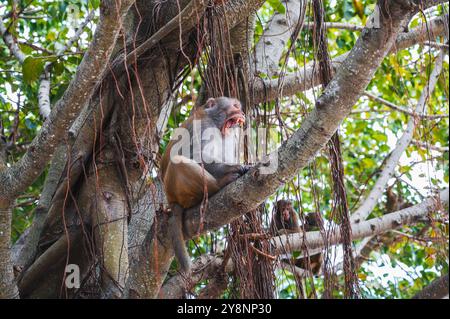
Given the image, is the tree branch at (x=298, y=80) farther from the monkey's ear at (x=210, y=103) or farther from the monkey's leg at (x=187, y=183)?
the monkey's leg at (x=187, y=183)

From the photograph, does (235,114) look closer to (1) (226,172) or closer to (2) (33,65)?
(1) (226,172)

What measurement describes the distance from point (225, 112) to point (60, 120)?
4.46ft

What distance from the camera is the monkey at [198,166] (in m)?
4.01

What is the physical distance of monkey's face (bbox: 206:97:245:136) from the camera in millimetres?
4742

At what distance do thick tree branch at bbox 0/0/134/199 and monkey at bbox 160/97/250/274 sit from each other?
84 cm

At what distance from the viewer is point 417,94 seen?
9250 mm

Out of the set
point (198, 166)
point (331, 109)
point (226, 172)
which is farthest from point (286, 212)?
point (331, 109)

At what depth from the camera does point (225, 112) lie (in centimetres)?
488

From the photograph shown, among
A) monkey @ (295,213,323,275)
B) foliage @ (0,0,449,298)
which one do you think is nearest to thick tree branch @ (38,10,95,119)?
foliage @ (0,0,449,298)

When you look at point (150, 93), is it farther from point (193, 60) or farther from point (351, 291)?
point (351, 291)

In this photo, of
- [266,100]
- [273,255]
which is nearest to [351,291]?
[273,255]
